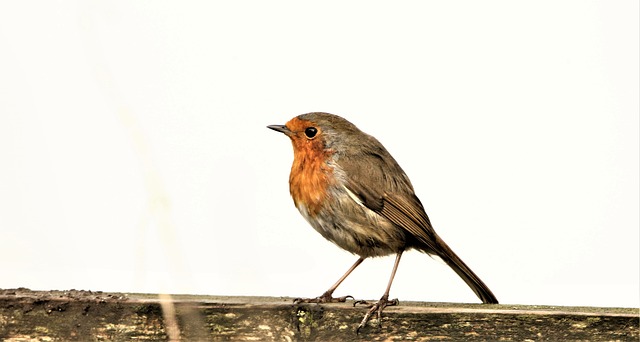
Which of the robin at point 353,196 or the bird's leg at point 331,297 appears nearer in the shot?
the bird's leg at point 331,297

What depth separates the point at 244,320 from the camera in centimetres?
287

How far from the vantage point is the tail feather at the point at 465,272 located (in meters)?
4.03

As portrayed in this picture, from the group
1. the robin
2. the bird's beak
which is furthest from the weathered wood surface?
the bird's beak

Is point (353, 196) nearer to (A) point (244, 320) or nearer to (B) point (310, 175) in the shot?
(B) point (310, 175)

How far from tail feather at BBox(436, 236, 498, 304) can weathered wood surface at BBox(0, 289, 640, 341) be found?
1079mm

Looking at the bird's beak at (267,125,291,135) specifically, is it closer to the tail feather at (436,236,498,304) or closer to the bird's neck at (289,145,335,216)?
the bird's neck at (289,145,335,216)

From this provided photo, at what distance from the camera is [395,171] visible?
4.50m

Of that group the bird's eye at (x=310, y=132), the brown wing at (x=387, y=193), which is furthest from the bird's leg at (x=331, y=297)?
the bird's eye at (x=310, y=132)

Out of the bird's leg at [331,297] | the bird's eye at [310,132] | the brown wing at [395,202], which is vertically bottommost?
the bird's leg at [331,297]

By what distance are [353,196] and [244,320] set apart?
1490 millimetres

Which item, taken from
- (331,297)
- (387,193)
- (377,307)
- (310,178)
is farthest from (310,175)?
(377,307)

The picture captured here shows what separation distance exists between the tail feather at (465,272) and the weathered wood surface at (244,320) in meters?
1.08

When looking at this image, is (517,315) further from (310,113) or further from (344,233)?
(310,113)

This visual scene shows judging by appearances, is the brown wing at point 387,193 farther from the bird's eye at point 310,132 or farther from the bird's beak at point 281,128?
the bird's beak at point 281,128
